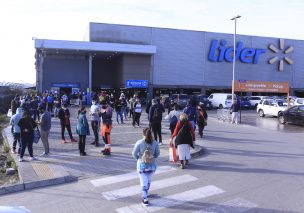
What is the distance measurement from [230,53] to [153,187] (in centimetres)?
4459

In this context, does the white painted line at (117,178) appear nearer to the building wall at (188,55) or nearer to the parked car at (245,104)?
the parked car at (245,104)

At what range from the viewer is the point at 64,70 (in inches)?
1975

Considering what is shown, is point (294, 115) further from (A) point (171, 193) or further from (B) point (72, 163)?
(A) point (171, 193)

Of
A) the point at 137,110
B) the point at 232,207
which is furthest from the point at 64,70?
the point at 232,207

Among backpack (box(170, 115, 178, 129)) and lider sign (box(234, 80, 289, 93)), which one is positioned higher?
lider sign (box(234, 80, 289, 93))

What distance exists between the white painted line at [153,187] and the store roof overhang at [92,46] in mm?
33910

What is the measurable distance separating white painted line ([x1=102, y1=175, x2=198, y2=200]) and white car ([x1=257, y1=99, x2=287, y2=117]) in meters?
21.6

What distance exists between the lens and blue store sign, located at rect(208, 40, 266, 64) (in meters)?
50.3

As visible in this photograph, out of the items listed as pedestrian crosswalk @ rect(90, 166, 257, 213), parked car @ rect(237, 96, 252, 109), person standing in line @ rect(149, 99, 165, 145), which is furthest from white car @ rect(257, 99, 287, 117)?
pedestrian crosswalk @ rect(90, 166, 257, 213)

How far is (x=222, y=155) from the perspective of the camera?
42.9 feet

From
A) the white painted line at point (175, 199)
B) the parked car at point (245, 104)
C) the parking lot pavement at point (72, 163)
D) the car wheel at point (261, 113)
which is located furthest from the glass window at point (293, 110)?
the white painted line at point (175, 199)

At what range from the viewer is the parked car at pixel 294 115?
24278 mm

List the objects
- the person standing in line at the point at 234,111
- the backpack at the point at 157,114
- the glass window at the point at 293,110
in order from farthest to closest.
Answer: the glass window at the point at 293,110, the person standing in line at the point at 234,111, the backpack at the point at 157,114

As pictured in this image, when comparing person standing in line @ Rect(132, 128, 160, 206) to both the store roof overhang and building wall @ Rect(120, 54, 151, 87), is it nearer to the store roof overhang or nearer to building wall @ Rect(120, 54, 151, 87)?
the store roof overhang
